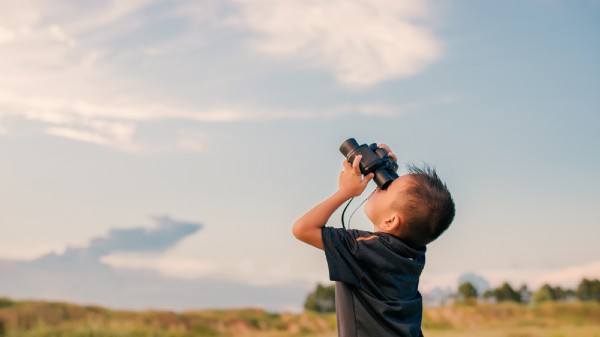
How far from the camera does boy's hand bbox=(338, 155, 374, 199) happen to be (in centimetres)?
299

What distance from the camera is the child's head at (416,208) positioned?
2.88m

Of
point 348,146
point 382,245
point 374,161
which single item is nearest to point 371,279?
point 382,245

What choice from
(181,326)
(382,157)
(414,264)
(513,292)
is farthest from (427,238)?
(513,292)

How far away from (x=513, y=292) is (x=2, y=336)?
241 inches

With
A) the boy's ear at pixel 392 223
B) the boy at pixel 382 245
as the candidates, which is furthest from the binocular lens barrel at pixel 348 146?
the boy's ear at pixel 392 223

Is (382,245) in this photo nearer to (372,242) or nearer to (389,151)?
(372,242)

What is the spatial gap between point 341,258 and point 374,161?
458mm

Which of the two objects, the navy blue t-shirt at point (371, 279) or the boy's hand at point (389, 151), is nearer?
the navy blue t-shirt at point (371, 279)

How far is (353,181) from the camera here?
302cm

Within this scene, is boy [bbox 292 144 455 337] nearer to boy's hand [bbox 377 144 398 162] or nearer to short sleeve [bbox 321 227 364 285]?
short sleeve [bbox 321 227 364 285]

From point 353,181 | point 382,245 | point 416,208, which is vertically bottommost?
point 382,245

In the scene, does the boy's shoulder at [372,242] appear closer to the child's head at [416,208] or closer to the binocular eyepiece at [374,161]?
the child's head at [416,208]

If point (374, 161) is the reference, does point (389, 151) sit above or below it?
above

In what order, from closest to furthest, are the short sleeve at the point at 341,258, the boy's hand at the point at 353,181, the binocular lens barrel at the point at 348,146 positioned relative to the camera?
the short sleeve at the point at 341,258, the boy's hand at the point at 353,181, the binocular lens barrel at the point at 348,146
